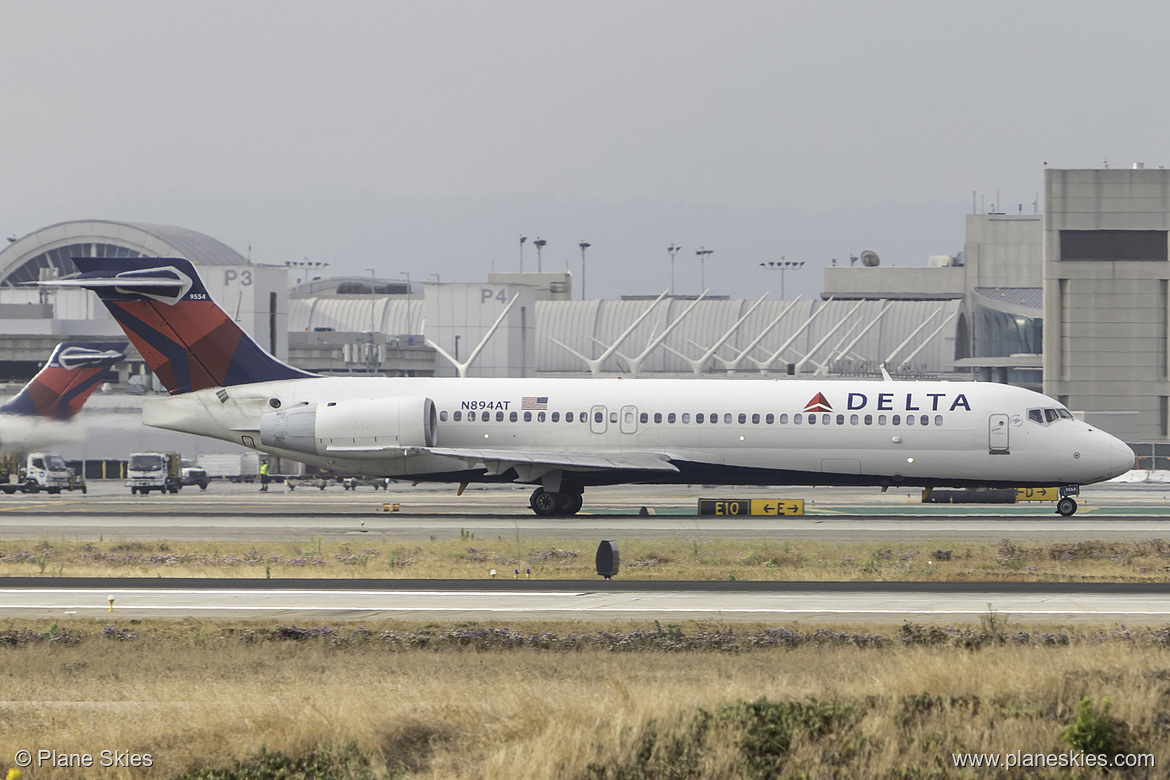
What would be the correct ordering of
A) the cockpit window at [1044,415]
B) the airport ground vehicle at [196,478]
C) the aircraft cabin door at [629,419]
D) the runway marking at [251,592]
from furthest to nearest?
the airport ground vehicle at [196,478], the aircraft cabin door at [629,419], the cockpit window at [1044,415], the runway marking at [251,592]

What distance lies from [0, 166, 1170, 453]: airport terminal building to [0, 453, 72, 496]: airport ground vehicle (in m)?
29.7

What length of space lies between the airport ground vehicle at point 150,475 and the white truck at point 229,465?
11.9m

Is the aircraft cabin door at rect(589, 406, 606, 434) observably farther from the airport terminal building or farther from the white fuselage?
the airport terminal building

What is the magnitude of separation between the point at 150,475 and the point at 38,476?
6200mm

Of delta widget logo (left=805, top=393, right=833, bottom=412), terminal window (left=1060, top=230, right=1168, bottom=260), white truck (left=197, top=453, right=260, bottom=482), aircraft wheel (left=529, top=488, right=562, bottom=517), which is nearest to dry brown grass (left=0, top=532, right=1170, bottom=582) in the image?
aircraft wheel (left=529, top=488, right=562, bottom=517)

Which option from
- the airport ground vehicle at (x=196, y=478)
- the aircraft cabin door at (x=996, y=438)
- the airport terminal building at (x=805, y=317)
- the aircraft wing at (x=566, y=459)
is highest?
the airport terminal building at (x=805, y=317)

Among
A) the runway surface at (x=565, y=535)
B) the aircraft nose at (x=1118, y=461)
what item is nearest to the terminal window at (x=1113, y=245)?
the runway surface at (x=565, y=535)

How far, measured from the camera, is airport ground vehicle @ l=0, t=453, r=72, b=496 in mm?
70062

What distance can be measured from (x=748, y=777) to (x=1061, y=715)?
3572 millimetres

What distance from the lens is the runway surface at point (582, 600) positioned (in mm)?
22828

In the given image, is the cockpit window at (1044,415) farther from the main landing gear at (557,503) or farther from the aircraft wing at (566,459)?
the main landing gear at (557,503)

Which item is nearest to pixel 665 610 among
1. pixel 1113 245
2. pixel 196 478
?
pixel 196 478

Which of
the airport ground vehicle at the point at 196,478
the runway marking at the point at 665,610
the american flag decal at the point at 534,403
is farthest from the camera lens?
the airport ground vehicle at the point at 196,478

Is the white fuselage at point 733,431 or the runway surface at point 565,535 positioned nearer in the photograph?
the runway surface at point 565,535
